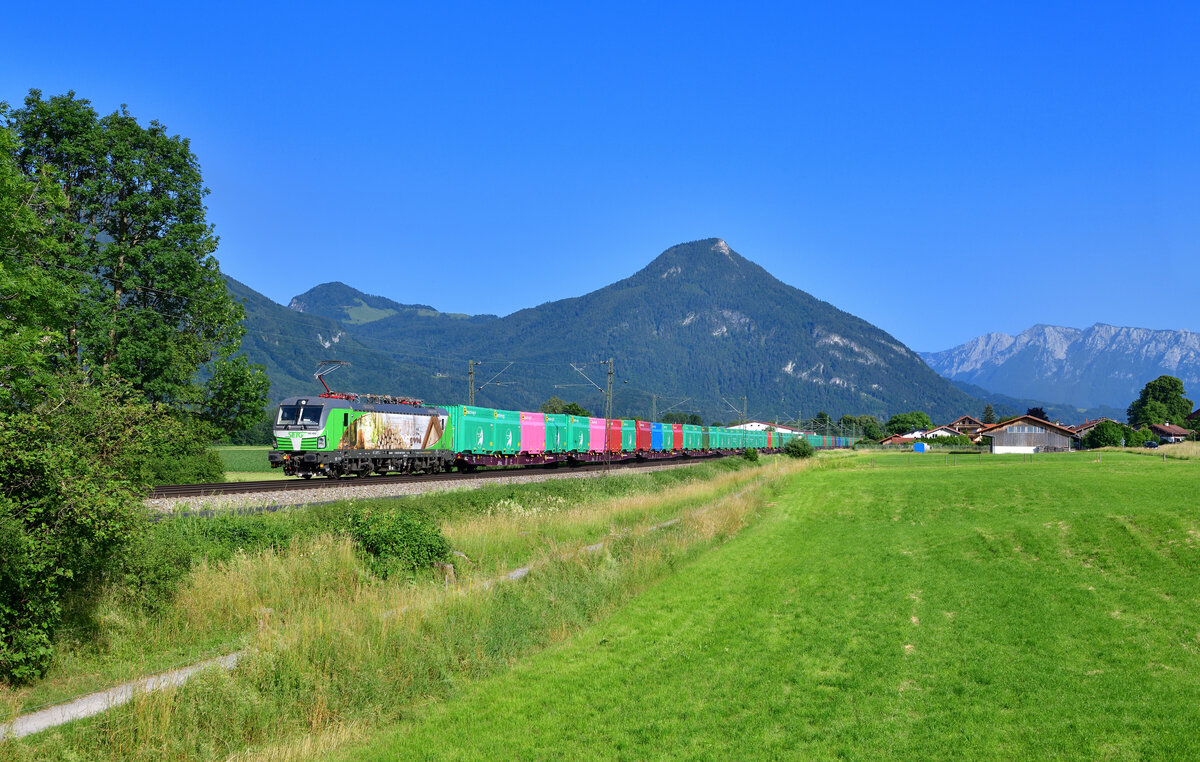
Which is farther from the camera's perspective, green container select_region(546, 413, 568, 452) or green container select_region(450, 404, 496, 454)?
green container select_region(546, 413, 568, 452)

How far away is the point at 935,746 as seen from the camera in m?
8.94

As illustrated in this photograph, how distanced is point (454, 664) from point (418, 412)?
31.3m

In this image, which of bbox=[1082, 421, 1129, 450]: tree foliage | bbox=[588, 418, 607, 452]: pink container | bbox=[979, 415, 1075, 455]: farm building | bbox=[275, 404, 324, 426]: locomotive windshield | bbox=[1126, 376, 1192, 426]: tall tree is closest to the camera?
bbox=[275, 404, 324, 426]: locomotive windshield

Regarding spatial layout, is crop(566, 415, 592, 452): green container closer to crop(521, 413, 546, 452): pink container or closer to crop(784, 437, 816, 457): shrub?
crop(521, 413, 546, 452): pink container

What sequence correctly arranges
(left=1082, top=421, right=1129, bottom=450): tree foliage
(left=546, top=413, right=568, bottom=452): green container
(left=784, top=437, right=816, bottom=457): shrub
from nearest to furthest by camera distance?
(left=546, top=413, right=568, bottom=452): green container, (left=784, top=437, right=816, bottom=457): shrub, (left=1082, top=421, right=1129, bottom=450): tree foliage

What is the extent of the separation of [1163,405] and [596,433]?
509ft

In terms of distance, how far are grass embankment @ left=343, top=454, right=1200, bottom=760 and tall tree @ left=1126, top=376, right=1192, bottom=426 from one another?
17078 centimetres

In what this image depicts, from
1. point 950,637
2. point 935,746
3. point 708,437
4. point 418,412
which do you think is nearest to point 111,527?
point 935,746

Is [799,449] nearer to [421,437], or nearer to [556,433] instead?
[556,433]

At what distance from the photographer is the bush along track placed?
9.00 metres

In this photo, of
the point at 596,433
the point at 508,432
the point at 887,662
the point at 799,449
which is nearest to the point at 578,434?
the point at 596,433

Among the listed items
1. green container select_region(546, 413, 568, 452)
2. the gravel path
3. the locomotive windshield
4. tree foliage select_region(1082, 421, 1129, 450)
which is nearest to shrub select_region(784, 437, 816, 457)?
green container select_region(546, 413, 568, 452)

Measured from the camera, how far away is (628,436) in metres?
69.0

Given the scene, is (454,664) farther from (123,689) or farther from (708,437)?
(708,437)
